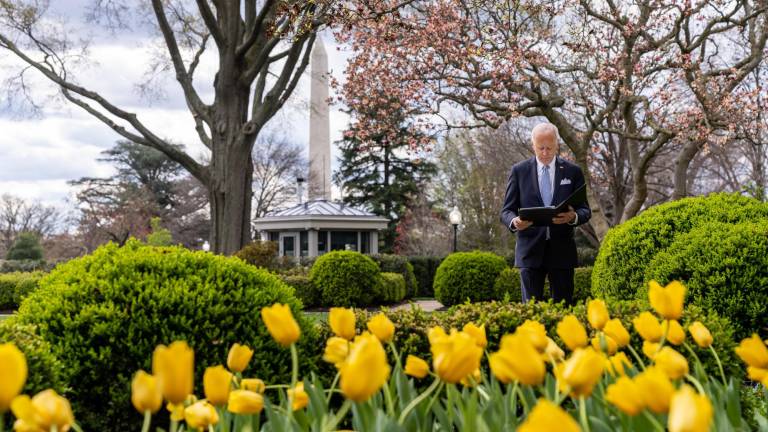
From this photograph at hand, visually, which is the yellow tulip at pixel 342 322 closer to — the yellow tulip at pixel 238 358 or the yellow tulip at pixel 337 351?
the yellow tulip at pixel 337 351

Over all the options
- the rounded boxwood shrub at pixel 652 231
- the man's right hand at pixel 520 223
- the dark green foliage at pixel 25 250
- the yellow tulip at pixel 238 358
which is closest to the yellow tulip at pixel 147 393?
the yellow tulip at pixel 238 358

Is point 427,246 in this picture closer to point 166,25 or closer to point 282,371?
point 166,25

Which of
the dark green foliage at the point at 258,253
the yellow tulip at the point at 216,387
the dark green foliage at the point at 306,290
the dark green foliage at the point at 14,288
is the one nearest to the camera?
the yellow tulip at the point at 216,387

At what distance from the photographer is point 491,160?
82.8 feet

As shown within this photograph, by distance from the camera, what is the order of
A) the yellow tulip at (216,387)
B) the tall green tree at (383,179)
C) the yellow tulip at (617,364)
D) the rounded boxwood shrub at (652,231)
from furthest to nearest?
the tall green tree at (383,179) → the rounded boxwood shrub at (652,231) → the yellow tulip at (617,364) → the yellow tulip at (216,387)

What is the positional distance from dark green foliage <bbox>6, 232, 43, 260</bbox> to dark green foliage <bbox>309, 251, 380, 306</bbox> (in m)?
20.5

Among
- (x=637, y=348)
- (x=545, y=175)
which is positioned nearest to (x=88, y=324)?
(x=637, y=348)

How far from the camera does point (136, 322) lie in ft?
11.1

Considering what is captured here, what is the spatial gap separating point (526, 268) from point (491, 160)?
66.5 ft

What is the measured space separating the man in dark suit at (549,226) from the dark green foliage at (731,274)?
0.65m

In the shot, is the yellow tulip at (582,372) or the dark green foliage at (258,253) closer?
the yellow tulip at (582,372)

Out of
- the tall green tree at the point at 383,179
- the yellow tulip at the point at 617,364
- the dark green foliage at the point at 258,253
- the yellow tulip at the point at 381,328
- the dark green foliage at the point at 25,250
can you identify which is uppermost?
the tall green tree at the point at 383,179

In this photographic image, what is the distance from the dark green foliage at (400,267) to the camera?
19719 mm

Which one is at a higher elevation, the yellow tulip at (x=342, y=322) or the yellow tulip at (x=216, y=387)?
the yellow tulip at (x=342, y=322)
